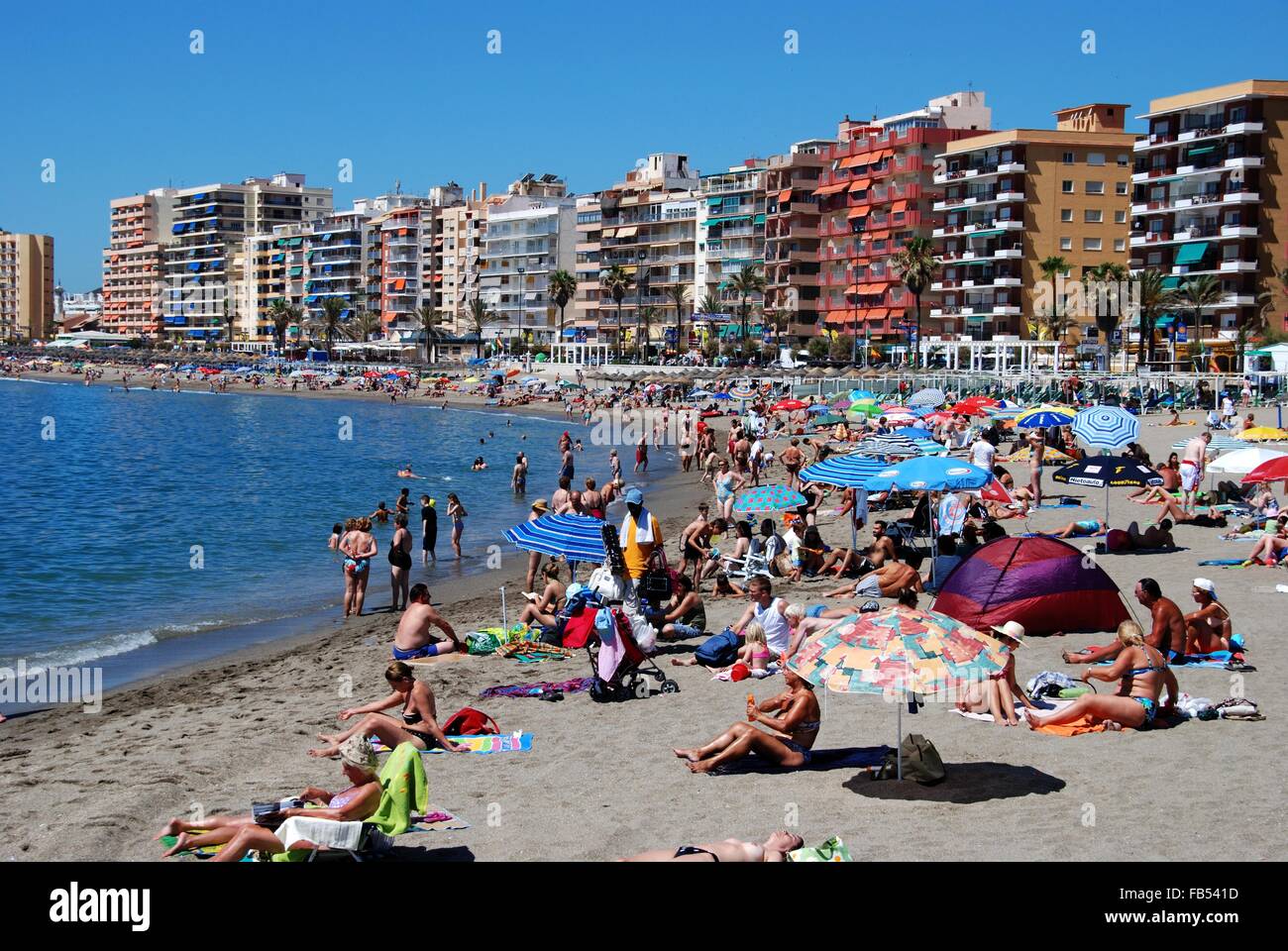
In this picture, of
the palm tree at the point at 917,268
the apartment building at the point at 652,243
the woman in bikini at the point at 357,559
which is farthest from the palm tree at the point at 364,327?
the woman in bikini at the point at 357,559

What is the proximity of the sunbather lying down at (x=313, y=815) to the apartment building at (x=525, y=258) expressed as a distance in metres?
109

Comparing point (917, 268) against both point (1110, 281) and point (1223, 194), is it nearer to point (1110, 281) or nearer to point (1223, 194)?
point (1110, 281)

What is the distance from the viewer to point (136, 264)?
593 feet

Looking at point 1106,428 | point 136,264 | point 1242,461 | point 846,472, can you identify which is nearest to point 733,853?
point 846,472

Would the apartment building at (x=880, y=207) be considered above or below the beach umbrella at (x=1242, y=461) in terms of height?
above

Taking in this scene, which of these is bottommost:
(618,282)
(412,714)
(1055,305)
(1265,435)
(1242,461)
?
(412,714)

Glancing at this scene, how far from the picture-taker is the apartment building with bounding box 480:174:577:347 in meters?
117

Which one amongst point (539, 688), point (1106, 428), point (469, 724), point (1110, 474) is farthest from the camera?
point (1106, 428)

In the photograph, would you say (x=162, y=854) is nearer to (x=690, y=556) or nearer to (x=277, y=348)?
(x=690, y=556)

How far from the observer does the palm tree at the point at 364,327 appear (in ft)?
453

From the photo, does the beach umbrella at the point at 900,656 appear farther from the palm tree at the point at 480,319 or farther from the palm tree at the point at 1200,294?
the palm tree at the point at 480,319

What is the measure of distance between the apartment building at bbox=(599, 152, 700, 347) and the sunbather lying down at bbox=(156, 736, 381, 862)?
95.6 metres

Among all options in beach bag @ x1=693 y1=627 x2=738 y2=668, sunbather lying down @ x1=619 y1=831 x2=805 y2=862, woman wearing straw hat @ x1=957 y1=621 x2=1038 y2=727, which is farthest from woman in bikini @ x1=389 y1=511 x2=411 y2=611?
sunbather lying down @ x1=619 y1=831 x2=805 y2=862

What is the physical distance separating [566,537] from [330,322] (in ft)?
422
